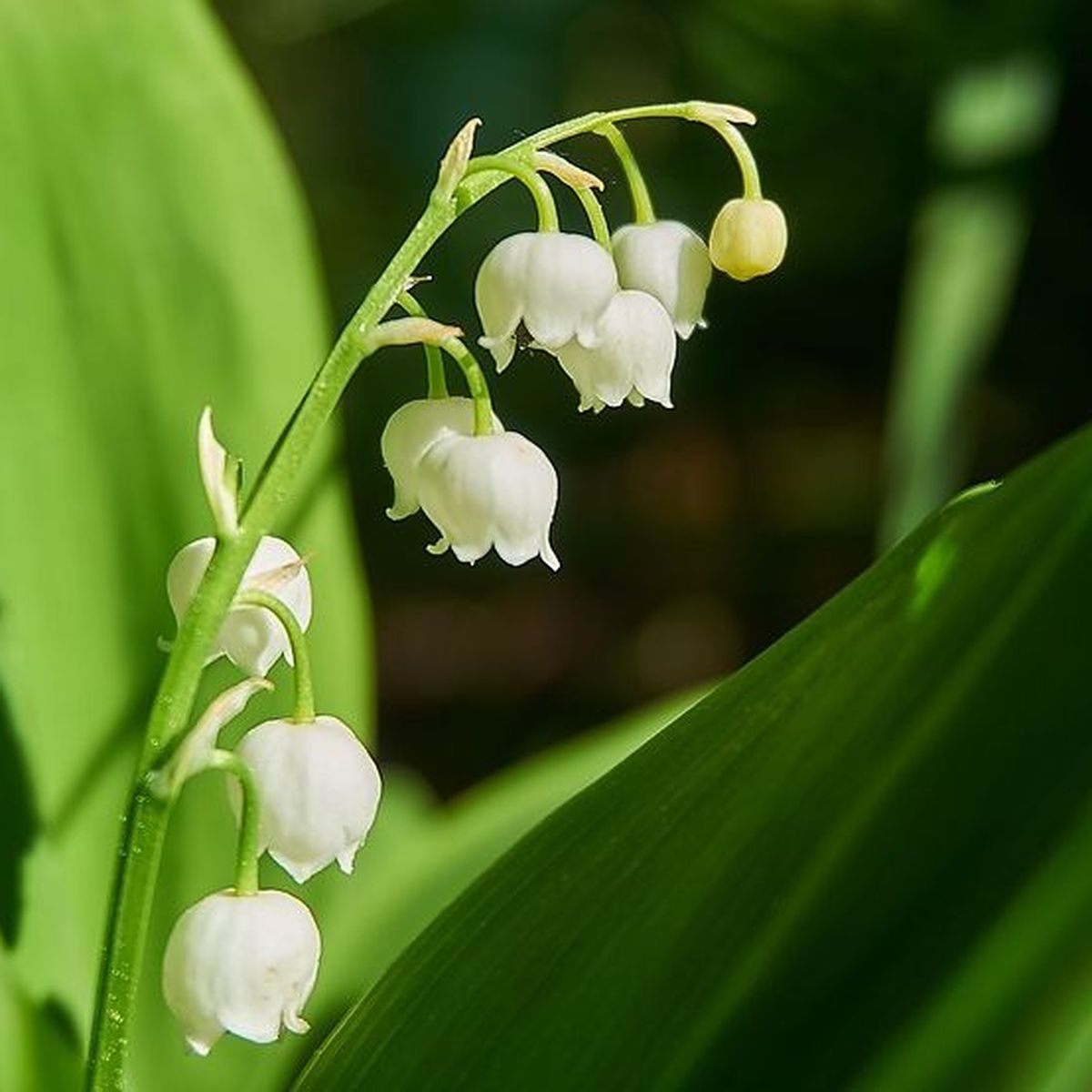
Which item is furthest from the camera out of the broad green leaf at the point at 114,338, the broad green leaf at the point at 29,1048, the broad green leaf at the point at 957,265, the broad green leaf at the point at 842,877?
the broad green leaf at the point at 957,265

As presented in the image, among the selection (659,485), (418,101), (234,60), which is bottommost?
(234,60)

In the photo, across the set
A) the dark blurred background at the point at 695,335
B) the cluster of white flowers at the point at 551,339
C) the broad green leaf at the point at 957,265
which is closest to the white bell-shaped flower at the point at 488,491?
the cluster of white flowers at the point at 551,339

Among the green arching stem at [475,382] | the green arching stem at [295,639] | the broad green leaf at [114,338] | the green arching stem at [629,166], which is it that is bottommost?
the green arching stem at [295,639]

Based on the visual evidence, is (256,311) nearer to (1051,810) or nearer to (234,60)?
(234,60)

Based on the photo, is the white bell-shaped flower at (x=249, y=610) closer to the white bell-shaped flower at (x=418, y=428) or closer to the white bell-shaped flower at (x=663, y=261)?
the white bell-shaped flower at (x=418, y=428)

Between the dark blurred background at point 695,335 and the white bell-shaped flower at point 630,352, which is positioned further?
the dark blurred background at point 695,335

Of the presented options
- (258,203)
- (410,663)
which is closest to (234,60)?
(258,203)

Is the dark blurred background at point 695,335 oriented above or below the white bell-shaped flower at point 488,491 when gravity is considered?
above
